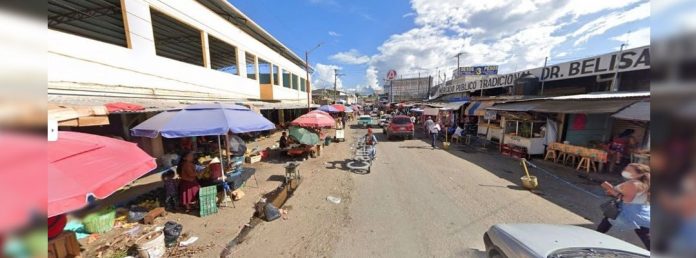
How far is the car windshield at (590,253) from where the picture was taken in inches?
111

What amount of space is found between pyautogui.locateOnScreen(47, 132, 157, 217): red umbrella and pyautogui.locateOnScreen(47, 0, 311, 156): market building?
1.47ft

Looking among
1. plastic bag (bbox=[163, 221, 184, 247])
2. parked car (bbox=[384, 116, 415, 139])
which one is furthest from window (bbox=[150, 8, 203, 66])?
parked car (bbox=[384, 116, 415, 139])

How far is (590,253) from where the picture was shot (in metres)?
2.91

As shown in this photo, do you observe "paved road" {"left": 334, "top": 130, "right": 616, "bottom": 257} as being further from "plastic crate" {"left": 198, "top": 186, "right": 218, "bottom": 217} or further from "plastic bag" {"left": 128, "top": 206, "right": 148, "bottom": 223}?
"plastic bag" {"left": 128, "top": 206, "right": 148, "bottom": 223}

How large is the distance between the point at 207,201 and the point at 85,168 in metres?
3.75

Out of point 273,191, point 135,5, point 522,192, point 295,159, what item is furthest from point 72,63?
point 522,192

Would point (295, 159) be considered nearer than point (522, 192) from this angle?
No

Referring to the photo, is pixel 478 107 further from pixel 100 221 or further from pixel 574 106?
pixel 100 221

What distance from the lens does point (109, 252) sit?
4.57 meters

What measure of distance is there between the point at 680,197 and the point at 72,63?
11.5 metres

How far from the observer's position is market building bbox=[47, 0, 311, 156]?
714cm

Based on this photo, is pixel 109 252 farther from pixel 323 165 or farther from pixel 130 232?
pixel 323 165

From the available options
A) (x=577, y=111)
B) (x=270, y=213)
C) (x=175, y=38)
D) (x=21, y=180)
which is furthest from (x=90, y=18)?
(x=577, y=111)

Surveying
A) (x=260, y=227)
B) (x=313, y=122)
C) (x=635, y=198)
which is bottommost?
(x=260, y=227)
